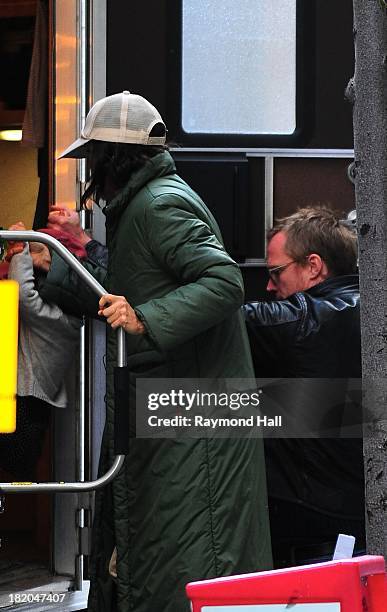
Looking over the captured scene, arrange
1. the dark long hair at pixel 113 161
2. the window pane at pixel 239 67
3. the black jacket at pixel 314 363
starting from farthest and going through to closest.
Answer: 1. the window pane at pixel 239 67
2. the black jacket at pixel 314 363
3. the dark long hair at pixel 113 161

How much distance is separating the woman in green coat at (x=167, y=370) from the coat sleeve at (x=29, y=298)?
504 mm

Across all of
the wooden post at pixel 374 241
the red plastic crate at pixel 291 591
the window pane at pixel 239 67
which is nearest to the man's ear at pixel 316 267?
the window pane at pixel 239 67

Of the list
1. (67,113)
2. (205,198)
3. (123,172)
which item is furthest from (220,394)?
(67,113)

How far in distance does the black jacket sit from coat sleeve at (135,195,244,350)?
607 mm

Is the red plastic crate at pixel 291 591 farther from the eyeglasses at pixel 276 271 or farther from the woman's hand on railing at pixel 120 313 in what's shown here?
the eyeglasses at pixel 276 271

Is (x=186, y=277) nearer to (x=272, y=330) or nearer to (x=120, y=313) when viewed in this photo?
(x=120, y=313)

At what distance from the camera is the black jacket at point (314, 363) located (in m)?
4.21

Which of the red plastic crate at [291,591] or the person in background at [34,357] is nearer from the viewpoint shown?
the red plastic crate at [291,591]

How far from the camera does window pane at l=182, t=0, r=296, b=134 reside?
462cm

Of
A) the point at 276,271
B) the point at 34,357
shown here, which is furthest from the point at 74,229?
the point at 276,271

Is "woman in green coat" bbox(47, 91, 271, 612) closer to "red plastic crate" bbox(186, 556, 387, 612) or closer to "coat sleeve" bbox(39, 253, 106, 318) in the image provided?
"coat sleeve" bbox(39, 253, 106, 318)

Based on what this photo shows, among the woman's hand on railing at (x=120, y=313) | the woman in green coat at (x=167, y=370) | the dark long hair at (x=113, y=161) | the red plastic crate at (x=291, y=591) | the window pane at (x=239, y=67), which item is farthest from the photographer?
the window pane at (x=239, y=67)

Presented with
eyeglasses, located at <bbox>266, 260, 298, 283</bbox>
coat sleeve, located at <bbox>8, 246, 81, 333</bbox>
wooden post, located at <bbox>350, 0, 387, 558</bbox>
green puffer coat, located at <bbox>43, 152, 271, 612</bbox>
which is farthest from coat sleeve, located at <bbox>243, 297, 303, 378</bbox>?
wooden post, located at <bbox>350, 0, 387, 558</bbox>

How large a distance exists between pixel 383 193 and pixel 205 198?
1.58 m
